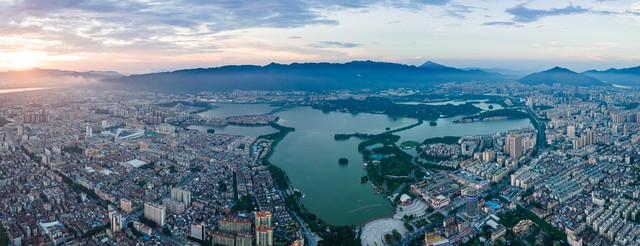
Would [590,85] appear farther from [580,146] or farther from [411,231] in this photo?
[411,231]

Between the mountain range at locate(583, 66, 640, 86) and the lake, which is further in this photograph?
the mountain range at locate(583, 66, 640, 86)

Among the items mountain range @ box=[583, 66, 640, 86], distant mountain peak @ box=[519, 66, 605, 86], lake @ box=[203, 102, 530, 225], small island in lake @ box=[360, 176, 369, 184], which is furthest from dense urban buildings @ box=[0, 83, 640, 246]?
mountain range @ box=[583, 66, 640, 86]

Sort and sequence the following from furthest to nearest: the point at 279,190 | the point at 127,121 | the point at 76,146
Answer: the point at 127,121 → the point at 76,146 → the point at 279,190

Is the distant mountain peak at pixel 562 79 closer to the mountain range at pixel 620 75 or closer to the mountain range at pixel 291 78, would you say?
the mountain range at pixel 291 78

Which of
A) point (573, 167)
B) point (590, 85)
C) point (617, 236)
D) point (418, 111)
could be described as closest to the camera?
point (617, 236)

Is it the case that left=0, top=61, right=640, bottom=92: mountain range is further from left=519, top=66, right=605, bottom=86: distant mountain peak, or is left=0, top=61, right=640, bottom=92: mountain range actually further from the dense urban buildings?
the dense urban buildings

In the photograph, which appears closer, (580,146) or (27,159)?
(27,159)

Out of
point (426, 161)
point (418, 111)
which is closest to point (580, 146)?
point (426, 161)

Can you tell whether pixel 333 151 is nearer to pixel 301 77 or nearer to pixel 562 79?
pixel 301 77
